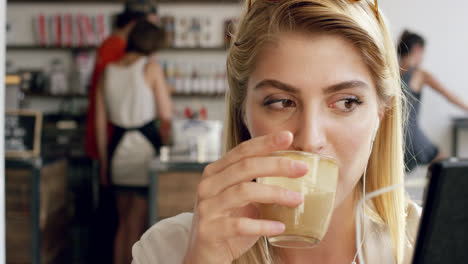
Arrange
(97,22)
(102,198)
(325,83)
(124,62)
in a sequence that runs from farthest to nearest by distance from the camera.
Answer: (97,22)
(102,198)
(124,62)
(325,83)

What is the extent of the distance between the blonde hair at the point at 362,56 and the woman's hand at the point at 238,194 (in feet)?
0.99

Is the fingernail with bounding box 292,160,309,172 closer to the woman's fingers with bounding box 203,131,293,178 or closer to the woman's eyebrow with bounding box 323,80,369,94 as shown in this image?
the woman's fingers with bounding box 203,131,293,178

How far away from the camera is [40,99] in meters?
5.86

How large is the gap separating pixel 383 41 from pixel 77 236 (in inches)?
145

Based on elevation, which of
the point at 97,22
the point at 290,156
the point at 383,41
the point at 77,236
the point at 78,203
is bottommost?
the point at 77,236

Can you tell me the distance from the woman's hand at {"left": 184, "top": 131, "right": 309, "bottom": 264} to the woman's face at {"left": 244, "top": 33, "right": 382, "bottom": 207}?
13cm

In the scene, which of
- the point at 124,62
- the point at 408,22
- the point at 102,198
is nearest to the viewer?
the point at 124,62

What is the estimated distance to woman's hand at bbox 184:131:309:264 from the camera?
0.69 meters

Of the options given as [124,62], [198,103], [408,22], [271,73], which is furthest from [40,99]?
[271,73]

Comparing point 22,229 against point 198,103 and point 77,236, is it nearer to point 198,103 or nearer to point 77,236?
point 77,236

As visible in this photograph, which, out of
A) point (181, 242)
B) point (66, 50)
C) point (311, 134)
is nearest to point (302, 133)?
A: point (311, 134)

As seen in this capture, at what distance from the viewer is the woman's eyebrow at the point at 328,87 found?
88 cm

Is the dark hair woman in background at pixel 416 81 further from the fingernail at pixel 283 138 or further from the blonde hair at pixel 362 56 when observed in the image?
the fingernail at pixel 283 138

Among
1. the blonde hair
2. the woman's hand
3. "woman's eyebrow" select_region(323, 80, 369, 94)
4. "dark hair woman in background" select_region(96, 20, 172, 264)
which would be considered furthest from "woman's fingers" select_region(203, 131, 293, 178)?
"dark hair woman in background" select_region(96, 20, 172, 264)
